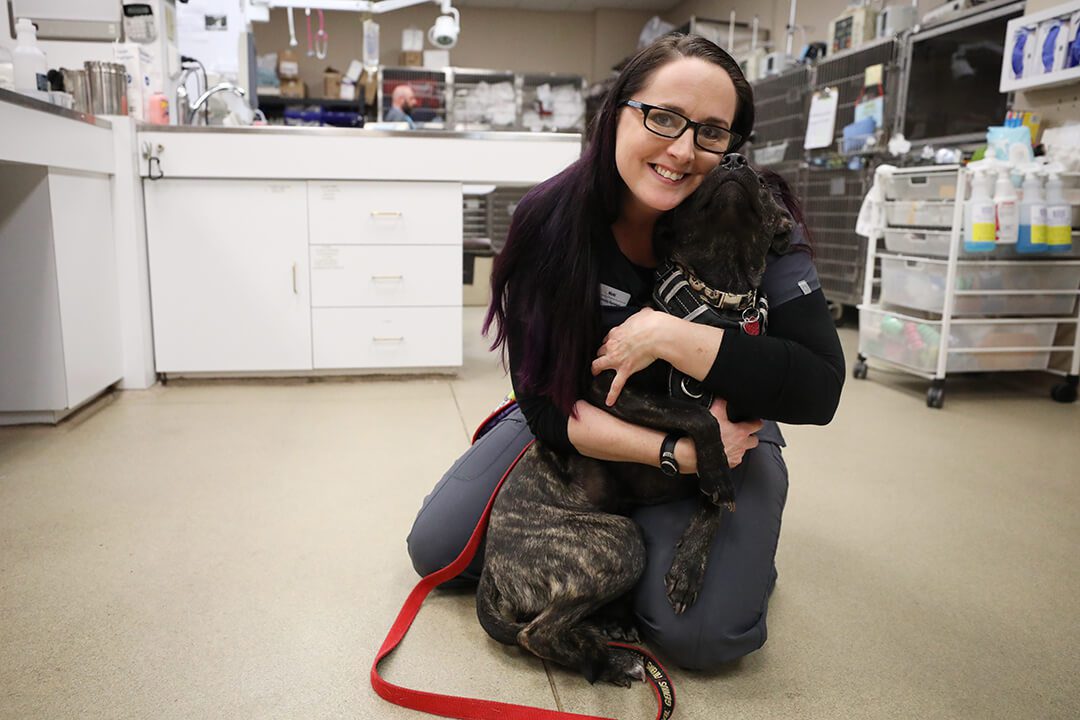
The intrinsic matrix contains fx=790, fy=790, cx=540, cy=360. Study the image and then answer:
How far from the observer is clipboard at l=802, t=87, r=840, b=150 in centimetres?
457

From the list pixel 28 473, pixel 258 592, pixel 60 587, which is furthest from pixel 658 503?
pixel 28 473

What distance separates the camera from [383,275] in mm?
3236

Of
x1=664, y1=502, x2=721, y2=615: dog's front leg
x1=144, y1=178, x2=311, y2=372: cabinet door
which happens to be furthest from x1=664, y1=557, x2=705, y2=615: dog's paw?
x1=144, y1=178, x2=311, y2=372: cabinet door

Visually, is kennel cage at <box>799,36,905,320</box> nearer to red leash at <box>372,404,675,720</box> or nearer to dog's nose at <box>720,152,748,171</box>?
dog's nose at <box>720,152,748,171</box>

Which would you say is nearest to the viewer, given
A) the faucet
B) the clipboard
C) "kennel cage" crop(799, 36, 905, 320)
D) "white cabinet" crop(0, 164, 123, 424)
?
"white cabinet" crop(0, 164, 123, 424)

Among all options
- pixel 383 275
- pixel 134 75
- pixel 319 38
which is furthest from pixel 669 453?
pixel 319 38

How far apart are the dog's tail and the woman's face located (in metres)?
0.66

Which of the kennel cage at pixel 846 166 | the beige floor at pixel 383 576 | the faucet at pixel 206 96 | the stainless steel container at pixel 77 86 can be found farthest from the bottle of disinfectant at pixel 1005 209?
the stainless steel container at pixel 77 86

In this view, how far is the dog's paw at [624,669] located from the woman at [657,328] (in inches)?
2.0

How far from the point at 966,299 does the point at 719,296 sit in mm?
2251

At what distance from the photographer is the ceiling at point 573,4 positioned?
842 centimetres

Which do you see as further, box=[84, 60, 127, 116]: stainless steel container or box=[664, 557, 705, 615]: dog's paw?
box=[84, 60, 127, 116]: stainless steel container

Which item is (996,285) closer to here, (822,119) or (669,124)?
(822,119)

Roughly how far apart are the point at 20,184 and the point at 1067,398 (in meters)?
3.76
